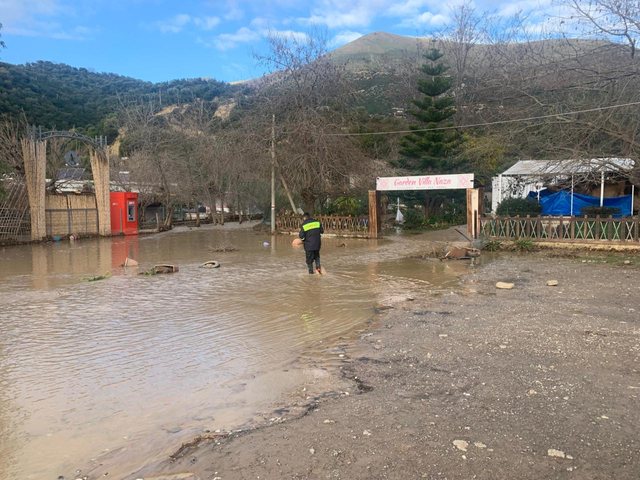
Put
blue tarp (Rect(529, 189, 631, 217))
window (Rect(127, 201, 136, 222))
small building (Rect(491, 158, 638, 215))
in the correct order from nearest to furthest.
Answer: small building (Rect(491, 158, 638, 215))
blue tarp (Rect(529, 189, 631, 217))
window (Rect(127, 201, 136, 222))

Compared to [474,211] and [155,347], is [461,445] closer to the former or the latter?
[155,347]

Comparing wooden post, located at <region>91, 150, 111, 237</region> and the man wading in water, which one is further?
wooden post, located at <region>91, 150, 111, 237</region>

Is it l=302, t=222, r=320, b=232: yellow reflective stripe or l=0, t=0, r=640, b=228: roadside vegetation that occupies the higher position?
l=0, t=0, r=640, b=228: roadside vegetation

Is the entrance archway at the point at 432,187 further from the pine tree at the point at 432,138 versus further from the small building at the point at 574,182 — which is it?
the pine tree at the point at 432,138

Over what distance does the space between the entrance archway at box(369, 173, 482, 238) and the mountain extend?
26742mm

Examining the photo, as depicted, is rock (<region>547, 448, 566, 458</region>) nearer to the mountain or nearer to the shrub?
the shrub

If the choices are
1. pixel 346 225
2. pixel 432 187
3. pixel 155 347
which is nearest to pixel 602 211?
pixel 432 187

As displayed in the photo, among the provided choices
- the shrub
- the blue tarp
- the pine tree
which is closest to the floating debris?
the shrub

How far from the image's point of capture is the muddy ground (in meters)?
3.54

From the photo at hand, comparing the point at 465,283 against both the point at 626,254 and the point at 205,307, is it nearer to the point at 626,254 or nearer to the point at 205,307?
the point at 205,307

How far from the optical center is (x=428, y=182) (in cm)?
2438

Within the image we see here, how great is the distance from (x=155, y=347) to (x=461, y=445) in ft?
14.8

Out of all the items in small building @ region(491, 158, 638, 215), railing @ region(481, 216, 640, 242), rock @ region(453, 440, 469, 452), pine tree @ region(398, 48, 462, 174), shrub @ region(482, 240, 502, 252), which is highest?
pine tree @ region(398, 48, 462, 174)

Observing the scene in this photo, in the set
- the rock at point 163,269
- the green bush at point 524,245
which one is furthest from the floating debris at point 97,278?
the green bush at point 524,245
